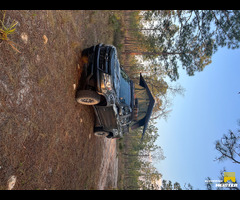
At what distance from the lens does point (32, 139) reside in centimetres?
370

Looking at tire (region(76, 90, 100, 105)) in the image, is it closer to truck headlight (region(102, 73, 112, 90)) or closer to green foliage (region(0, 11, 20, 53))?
truck headlight (region(102, 73, 112, 90))

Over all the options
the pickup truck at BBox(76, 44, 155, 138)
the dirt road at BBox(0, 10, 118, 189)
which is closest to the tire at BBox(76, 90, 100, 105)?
the pickup truck at BBox(76, 44, 155, 138)

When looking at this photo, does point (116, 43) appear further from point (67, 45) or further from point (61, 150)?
point (61, 150)

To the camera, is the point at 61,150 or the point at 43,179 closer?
the point at 43,179

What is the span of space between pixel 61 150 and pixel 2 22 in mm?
3427

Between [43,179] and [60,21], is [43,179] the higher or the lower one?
the lower one

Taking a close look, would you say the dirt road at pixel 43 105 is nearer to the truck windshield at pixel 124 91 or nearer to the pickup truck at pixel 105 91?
the pickup truck at pixel 105 91

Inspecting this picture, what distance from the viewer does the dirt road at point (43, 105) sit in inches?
125

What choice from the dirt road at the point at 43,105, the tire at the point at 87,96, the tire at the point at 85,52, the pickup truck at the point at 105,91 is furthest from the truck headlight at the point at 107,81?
the tire at the point at 85,52

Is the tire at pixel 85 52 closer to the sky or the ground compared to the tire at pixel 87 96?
closer to the sky

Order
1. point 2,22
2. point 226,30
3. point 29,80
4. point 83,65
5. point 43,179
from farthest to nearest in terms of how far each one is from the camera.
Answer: point 226,30 < point 83,65 < point 43,179 < point 29,80 < point 2,22

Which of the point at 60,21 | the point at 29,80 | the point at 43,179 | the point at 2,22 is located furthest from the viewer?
the point at 60,21

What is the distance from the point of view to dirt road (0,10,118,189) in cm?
318

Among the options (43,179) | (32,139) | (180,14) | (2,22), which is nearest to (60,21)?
(2,22)
